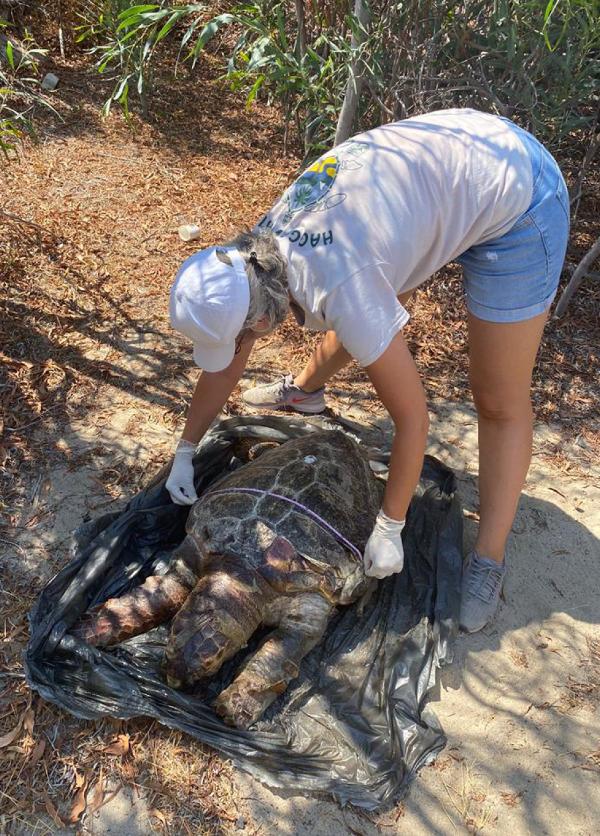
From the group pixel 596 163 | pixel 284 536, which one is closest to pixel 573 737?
pixel 284 536

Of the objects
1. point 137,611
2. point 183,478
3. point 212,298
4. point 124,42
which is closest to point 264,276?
point 212,298

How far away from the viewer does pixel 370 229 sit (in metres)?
1.84

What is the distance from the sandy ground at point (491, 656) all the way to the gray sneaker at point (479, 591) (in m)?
0.07

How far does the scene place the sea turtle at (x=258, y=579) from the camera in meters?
2.23

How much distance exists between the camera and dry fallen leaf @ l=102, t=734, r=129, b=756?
2129 millimetres

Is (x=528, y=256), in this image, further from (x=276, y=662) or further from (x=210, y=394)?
(x=276, y=662)

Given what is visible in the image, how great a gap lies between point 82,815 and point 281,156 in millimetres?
4598

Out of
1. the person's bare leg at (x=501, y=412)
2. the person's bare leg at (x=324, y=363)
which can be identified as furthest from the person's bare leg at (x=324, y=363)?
the person's bare leg at (x=501, y=412)

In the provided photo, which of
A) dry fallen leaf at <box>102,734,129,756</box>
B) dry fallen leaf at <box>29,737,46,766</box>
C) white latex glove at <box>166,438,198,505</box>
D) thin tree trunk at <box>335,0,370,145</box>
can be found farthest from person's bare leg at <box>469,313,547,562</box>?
thin tree trunk at <box>335,0,370,145</box>

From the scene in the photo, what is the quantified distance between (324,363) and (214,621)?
1.27 metres

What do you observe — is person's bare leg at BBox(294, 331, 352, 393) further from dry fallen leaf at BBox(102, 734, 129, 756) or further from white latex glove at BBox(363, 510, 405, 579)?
dry fallen leaf at BBox(102, 734, 129, 756)

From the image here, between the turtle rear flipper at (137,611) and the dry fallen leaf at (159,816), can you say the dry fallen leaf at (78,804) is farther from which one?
the turtle rear flipper at (137,611)

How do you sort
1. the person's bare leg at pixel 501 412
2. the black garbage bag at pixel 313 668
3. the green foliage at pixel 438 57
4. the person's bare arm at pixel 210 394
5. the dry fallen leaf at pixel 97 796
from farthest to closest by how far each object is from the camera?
the green foliage at pixel 438 57 → the person's bare arm at pixel 210 394 → the person's bare leg at pixel 501 412 → the black garbage bag at pixel 313 668 → the dry fallen leaf at pixel 97 796

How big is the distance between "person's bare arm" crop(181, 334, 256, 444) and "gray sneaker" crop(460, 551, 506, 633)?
112 cm
